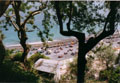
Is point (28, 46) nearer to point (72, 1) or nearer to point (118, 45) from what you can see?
point (72, 1)

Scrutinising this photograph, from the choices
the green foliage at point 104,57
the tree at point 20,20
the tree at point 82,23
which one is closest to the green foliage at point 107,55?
the green foliage at point 104,57

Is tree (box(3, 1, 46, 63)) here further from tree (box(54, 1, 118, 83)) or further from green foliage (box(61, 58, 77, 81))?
tree (box(54, 1, 118, 83))

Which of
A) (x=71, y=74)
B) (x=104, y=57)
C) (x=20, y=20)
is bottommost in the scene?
(x=71, y=74)

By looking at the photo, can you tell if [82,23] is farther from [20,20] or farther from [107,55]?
[20,20]

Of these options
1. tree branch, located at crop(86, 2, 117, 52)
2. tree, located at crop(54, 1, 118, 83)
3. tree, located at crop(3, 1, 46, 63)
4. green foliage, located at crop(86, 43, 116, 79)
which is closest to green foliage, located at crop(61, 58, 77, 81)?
green foliage, located at crop(86, 43, 116, 79)

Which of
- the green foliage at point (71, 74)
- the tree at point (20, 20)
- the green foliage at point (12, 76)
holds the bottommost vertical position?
the green foliage at point (71, 74)

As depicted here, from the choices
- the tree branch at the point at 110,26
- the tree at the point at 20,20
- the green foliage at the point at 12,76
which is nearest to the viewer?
the tree branch at the point at 110,26

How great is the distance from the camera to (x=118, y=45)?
7.02 m

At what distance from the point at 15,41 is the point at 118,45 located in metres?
3.98

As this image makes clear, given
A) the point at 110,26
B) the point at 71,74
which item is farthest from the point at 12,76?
the point at 110,26

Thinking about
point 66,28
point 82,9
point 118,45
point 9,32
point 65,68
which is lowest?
point 65,68

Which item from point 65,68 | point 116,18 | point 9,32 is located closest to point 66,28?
point 116,18

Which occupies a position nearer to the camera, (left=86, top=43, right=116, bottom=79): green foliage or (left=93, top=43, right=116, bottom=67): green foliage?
(left=86, top=43, right=116, bottom=79): green foliage

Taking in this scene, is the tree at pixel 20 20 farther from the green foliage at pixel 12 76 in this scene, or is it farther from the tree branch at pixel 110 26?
the tree branch at pixel 110 26
